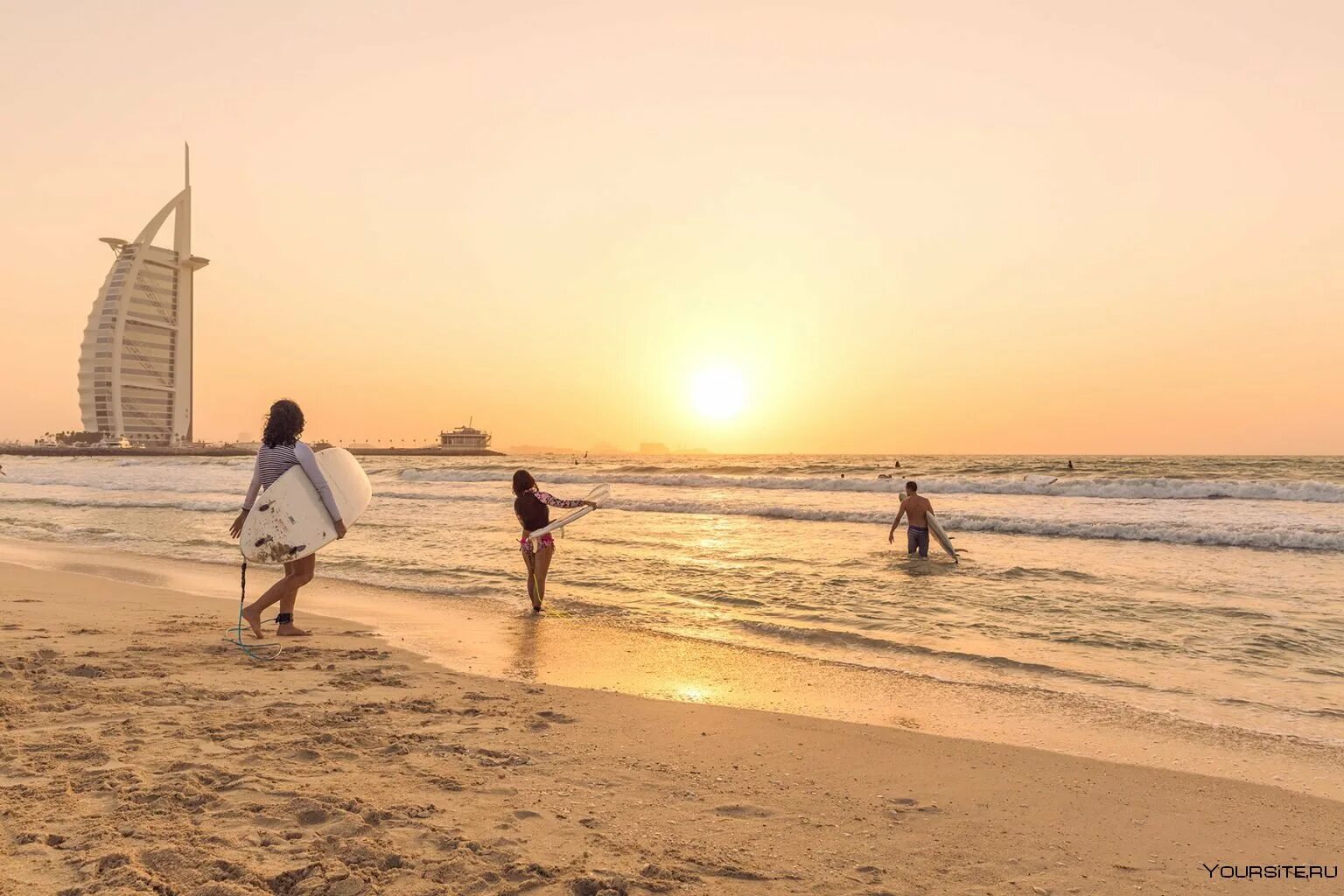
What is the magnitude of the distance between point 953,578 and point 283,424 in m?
10.1

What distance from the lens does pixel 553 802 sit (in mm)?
3781

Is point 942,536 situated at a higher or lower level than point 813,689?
higher

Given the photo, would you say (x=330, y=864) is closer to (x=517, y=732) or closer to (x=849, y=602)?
(x=517, y=732)

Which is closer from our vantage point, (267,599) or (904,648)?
(267,599)

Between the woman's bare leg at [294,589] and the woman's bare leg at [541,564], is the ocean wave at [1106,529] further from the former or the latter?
the woman's bare leg at [294,589]

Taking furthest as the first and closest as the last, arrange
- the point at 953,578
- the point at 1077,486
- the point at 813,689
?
the point at 1077,486 → the point at 953,578 → the point at 813,689

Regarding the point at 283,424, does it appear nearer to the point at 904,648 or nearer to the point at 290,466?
the point at 290,466

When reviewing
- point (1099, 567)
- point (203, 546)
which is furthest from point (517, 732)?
point (203, 546)

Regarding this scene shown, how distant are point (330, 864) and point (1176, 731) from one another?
5462 millimetres

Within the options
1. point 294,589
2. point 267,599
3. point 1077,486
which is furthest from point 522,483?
point 1077,486

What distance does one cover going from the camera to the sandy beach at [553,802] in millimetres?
3094

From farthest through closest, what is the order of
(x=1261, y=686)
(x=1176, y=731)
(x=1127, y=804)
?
(x=1261, y=686), (x=1176, y=731), (x=1127, y=804)

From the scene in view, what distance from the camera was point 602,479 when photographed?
163ft

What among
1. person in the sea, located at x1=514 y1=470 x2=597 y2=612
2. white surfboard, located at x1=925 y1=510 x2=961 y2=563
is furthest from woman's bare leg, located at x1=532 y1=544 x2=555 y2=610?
white surfboard, located at x1=925 y1=510 x2=961 y2=563
